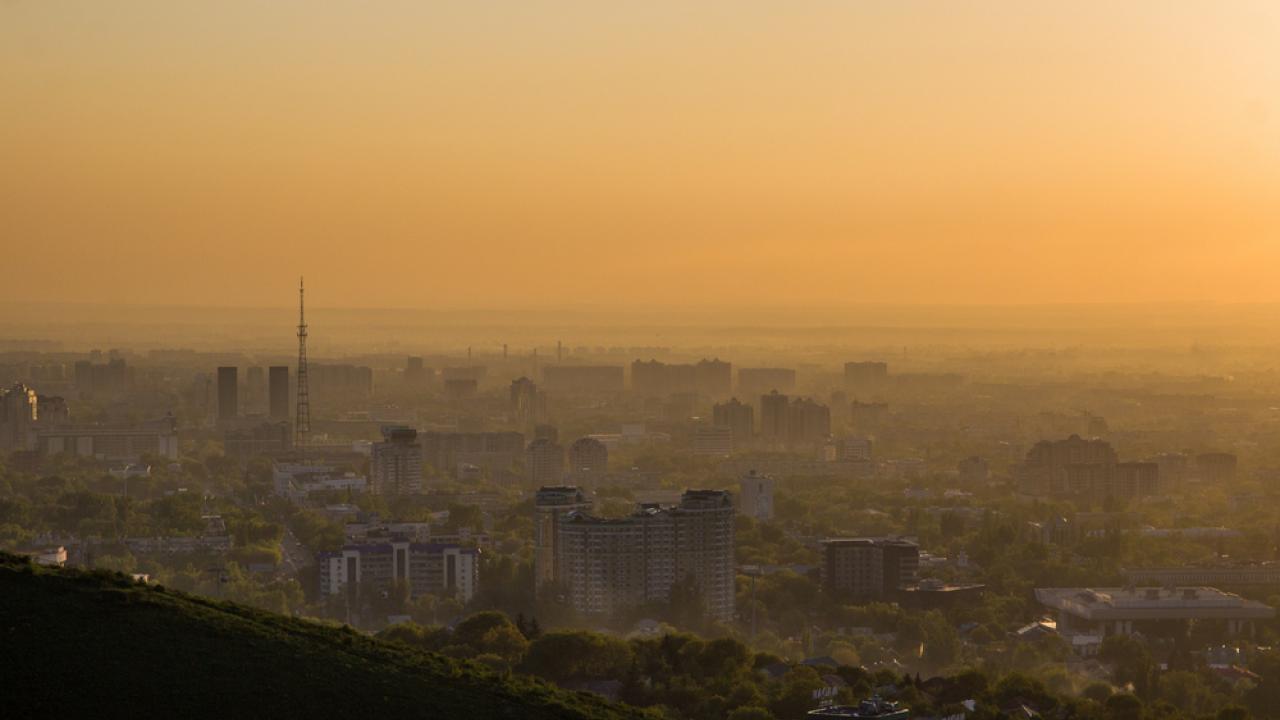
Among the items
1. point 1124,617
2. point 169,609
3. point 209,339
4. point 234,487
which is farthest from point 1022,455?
point 209,339

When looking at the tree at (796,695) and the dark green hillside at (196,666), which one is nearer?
the dark green hillside at (196,666)

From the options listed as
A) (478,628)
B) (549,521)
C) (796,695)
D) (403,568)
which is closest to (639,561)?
(549,521)

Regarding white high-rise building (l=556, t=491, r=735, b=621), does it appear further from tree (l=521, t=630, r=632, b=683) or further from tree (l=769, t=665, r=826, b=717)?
tree (l=769, t=665, r=826, b=717)

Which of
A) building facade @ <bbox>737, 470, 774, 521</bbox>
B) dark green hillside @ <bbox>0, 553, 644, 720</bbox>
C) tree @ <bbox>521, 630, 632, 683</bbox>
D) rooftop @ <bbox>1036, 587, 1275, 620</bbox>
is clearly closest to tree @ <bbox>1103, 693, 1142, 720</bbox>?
tree @ <bbox>521, 630, 632, 683</bbox>

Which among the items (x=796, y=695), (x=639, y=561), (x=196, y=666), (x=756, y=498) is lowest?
(x=756, y=498)

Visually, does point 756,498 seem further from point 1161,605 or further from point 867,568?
point 1161,605

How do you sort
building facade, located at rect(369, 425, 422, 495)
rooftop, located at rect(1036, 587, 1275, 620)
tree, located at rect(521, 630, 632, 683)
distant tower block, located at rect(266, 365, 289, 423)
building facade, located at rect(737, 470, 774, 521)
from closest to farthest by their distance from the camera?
tree, located at rect(521, 630, 632, 683) → rooftop, located at rect(1036, 587, 1275, 620) → building facade, located at rect(737, 470, 774, 521) → building facade, located at rect(369, 425, 422, 495) → distant tower block, located at rect(266, 365, 289, 423)

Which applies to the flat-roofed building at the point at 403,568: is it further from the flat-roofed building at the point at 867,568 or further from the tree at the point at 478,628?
the tree at the point at 478,628

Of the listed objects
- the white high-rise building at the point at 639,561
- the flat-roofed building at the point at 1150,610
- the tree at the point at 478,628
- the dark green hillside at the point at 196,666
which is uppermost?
the dark green hillside at the point at 196,666

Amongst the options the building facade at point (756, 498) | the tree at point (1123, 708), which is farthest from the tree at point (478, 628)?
the building facade at point (756, 498)
